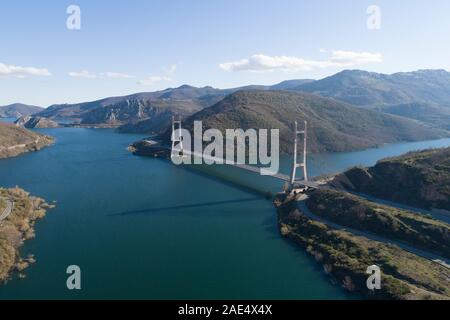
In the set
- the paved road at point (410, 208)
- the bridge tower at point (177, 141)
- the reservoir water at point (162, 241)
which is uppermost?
the bridge tower at point (177, 141)

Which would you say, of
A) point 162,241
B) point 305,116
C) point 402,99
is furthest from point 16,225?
point 402,99

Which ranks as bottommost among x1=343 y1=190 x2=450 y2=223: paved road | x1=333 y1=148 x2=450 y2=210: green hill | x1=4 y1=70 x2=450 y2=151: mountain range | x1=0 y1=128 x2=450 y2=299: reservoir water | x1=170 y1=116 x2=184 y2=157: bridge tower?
x1=0 y1=128 x2=450 y2=299: reservoir water

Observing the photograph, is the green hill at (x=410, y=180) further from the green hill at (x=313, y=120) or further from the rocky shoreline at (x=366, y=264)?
the green hill at (x=313, y=120)

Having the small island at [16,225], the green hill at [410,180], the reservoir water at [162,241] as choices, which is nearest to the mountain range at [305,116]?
the reservoir water at [162,241]

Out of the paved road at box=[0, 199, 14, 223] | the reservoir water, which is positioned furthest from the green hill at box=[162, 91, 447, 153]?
the paved road at box=[0, 199, 14, 223]

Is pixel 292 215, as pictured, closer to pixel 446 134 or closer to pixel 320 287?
pixel 320 287

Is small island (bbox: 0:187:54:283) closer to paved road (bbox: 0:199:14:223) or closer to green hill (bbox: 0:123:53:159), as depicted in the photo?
paved road (bbox: 0:199:14:223)
